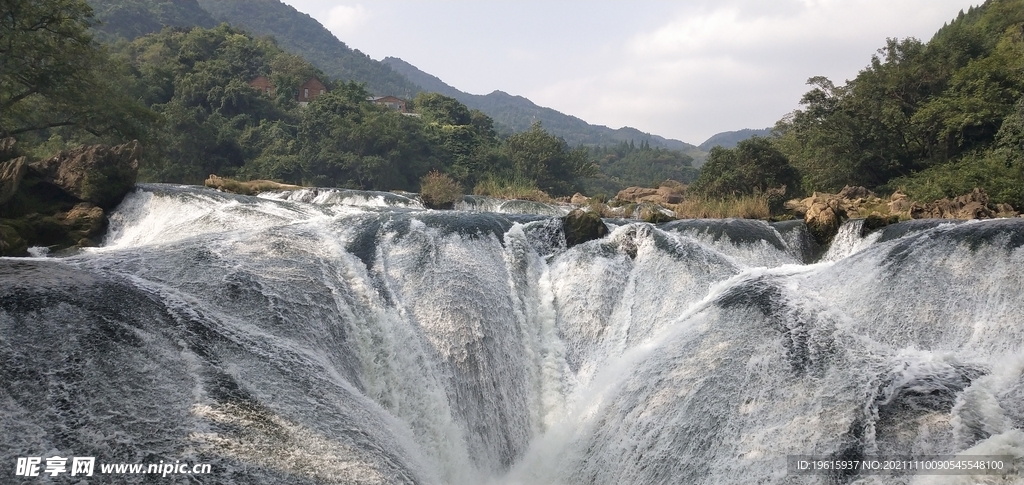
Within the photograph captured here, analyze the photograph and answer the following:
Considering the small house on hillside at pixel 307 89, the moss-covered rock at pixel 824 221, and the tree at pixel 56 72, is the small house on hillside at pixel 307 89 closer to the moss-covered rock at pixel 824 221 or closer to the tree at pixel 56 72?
the tree at pixel 56 72

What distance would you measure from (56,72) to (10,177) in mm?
7544

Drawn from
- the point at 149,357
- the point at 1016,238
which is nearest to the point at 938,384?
the point at 1016,238

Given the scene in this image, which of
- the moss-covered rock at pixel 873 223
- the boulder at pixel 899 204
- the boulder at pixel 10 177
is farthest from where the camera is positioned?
the boulder at pixel 899 204

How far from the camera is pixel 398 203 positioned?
2112 cm

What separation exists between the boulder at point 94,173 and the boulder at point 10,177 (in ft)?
3.75

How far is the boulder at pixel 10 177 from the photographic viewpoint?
522 inches

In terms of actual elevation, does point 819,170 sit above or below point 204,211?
above

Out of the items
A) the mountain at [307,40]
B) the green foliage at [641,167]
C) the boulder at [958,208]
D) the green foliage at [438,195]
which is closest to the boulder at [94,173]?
the green foliage at [438,195]

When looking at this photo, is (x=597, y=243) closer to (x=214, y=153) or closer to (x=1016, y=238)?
(x=1016, y=238)

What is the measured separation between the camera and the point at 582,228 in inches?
505

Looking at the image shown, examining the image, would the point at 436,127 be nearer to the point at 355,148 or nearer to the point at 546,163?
the point at 355,148

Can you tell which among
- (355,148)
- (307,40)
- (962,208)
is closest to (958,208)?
(962,208)

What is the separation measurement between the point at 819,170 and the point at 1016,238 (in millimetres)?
17454

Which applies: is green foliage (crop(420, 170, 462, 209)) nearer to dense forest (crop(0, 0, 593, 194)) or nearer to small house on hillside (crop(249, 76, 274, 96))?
dense forest (crop(0, 0, 593, 194))
